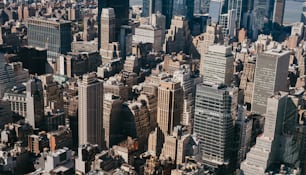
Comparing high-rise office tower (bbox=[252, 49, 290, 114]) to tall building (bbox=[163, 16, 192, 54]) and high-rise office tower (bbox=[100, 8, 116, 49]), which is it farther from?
tall building (bbox=[163, 16, 192, 54])

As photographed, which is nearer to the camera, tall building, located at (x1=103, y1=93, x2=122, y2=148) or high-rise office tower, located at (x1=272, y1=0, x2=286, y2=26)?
tall building, located at (x1=103, y1=93, x2=122, y2=148)

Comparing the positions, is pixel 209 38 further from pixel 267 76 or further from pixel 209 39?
pixel 267 76

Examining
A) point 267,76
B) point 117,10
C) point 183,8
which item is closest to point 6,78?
point 117,10

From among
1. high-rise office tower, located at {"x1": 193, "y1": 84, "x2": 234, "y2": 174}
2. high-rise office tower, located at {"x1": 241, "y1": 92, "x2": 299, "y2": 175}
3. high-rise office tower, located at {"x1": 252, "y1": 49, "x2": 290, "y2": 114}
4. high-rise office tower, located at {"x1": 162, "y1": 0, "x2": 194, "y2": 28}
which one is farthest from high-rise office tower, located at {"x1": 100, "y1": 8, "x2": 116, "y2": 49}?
high-rise office tower, located at {"x1": 241, "y1": 92, "x2": 299, "y2": 175}

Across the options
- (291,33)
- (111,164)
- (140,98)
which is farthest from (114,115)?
(291,33)

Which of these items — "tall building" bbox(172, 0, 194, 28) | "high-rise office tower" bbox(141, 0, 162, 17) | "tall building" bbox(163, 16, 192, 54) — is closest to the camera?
"tall building" bbox(163, 16, 192, 54)

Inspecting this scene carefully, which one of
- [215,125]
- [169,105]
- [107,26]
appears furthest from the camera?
[107,26]
